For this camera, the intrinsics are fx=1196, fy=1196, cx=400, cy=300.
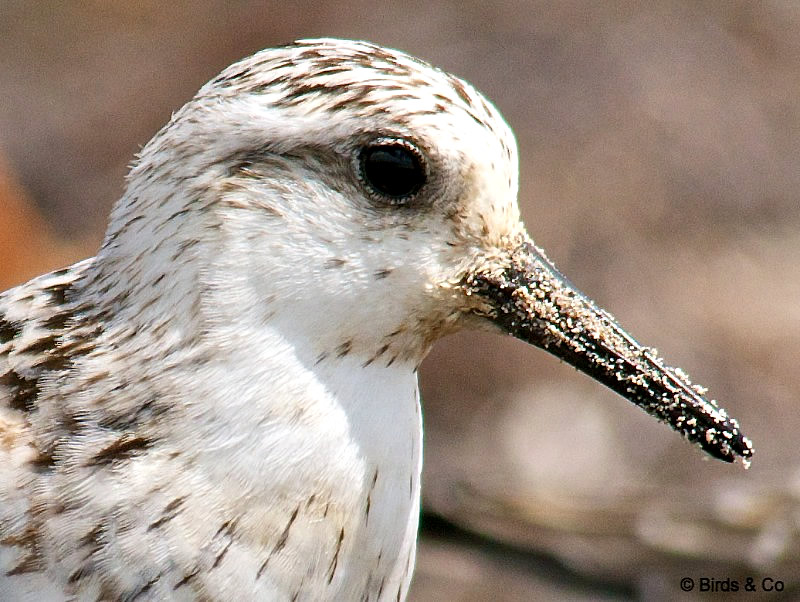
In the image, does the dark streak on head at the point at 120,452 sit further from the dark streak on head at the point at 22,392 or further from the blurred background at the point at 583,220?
the blurred background at the point at 583,220

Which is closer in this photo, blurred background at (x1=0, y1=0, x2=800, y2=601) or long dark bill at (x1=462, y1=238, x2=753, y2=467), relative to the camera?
long dark bill at (x1=462, y1=238, x2=753, y2=467)

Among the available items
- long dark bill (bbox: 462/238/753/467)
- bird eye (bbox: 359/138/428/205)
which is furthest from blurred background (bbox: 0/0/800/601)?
bird eye (bbox: 359/138/428/205)

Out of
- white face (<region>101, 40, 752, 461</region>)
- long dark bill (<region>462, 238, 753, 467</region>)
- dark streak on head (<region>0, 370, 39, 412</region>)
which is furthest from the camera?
long dark bill (<region>462, 238, 753, 467</region>)

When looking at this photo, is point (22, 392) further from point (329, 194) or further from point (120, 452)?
point (329, 194)

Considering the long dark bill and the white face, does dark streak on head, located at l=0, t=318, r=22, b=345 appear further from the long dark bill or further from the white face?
the long dark bill

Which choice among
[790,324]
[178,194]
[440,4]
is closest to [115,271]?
[178,194]

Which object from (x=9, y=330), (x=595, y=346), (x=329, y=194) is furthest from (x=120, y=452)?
(x=595, y=346)

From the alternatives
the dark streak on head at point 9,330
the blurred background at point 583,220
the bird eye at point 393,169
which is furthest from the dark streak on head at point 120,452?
the blurred background at point 583,220
